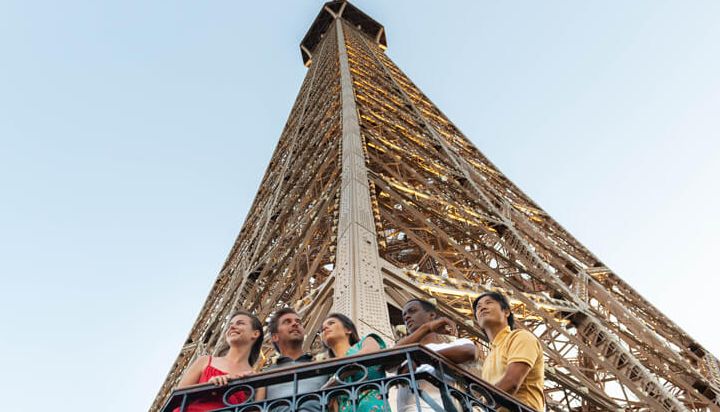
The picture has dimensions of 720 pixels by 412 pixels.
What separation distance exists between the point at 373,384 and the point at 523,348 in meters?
0.80

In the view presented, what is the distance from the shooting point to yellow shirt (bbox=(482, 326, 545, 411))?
3.31 metres

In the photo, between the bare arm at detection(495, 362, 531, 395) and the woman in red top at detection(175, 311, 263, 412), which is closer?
the bare arm at detection(495, 362, 531, 395)

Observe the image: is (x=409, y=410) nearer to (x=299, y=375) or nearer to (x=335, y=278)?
(x=299, y=375)

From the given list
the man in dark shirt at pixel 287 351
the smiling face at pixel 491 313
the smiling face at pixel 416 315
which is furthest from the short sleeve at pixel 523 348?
the man in dark shirt at pixel 287 351

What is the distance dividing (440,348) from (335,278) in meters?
3.40

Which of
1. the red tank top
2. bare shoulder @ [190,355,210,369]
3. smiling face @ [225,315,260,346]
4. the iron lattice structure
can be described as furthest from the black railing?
the iron lattice structure

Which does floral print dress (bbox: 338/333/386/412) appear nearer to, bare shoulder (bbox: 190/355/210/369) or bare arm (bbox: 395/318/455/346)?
bare arm (bbox: 395/318/455/346)

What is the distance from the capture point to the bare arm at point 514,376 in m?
3.23

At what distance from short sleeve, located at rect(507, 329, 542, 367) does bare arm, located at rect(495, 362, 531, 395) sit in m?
0.02

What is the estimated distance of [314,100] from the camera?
24188 millimetres

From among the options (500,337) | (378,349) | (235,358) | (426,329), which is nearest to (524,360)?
(500,337)

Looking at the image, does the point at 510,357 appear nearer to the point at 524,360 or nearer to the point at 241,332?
the point at 524,360

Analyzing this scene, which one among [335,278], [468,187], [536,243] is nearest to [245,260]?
[468,187]

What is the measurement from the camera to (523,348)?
3324mm
